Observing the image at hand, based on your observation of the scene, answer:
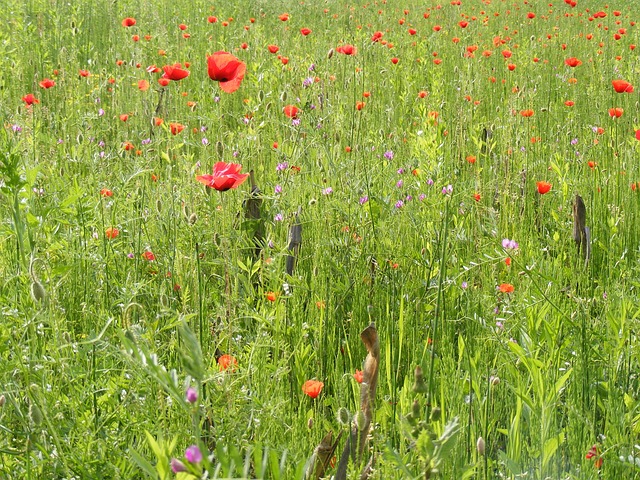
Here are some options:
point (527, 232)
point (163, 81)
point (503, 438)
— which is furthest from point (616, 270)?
point (163, 81)

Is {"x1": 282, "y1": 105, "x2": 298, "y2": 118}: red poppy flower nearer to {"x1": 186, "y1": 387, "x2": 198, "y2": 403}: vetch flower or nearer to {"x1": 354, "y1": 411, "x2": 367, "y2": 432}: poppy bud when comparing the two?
{"x1": 354, "y1": 411, "x2": 367, "y2": 432}: poppy bud

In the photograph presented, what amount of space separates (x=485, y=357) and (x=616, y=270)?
0.62 meters

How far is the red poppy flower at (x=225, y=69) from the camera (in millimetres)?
2180

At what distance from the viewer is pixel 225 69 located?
2211mm

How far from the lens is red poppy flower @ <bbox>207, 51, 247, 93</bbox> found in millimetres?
2180

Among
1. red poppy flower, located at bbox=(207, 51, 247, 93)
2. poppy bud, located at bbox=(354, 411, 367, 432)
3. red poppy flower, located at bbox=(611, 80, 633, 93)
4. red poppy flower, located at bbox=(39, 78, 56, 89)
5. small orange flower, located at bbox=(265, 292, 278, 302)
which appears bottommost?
small orange flower, located at bbox=(265, 292, 278, 302)

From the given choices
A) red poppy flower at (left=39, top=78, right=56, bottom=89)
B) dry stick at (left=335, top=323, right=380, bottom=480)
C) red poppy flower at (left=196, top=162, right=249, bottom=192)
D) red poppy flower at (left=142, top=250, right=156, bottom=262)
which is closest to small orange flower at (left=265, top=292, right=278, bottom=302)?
red poppy flower at (left=196, top=162, right=249, bottom=192)

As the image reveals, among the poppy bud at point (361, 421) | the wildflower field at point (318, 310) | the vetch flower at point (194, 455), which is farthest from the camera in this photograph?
the wildflower field at point (318, 310)

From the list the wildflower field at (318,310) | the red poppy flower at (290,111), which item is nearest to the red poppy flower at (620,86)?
the wildflower field at (318,310)

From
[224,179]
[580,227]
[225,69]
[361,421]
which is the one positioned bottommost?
[580,227]

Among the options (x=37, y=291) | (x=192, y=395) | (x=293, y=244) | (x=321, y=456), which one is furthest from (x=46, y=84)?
(x=192, y=395)

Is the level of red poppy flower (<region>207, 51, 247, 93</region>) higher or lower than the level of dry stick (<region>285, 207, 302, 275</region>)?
higher

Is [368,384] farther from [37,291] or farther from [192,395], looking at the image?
[37,291]

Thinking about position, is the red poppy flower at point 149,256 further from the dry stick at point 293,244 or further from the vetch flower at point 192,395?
the vetch flower at point 192,395
